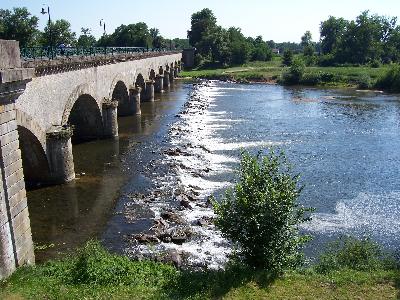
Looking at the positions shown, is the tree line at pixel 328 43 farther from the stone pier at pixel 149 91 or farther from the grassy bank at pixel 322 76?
the stone pier at pixel 149 91

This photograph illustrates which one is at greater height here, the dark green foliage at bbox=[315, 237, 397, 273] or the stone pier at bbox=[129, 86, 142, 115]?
the stone pier at bbox=[129, 86, 142, 115]

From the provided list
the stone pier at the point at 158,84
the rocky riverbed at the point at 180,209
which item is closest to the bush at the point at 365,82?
the stone pier at the point at 158,84

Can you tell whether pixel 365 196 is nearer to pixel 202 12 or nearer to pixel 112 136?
pixel 112 136

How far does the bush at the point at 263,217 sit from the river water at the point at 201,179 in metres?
4.01

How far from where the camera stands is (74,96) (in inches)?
1153

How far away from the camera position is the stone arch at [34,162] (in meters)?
23.8

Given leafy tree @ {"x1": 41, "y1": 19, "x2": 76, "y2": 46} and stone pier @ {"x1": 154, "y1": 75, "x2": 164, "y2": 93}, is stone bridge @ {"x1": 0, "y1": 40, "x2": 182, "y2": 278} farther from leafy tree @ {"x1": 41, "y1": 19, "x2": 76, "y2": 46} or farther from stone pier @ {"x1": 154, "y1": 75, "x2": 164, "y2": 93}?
leafy tree @ {"x1": 41, "y1": 19, "x2": 76, "y2": 46}

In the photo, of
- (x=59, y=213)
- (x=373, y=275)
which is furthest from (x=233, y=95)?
(x=373, y=275)

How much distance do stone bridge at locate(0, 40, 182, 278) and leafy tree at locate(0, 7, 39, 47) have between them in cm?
3433

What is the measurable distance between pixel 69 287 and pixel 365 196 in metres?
18.4

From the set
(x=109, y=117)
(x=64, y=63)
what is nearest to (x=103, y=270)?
(x=64, y=63)

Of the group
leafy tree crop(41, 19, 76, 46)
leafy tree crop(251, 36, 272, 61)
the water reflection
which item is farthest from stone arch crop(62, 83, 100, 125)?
leafy tree crop(251, 36, 272, 61)

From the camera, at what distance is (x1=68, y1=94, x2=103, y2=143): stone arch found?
36.6 m

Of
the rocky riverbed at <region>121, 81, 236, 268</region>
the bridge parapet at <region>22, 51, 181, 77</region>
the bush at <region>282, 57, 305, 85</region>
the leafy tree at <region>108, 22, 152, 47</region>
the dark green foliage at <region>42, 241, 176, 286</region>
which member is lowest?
the rocky riverbed at <region>121, 81, 236, 268</region>
